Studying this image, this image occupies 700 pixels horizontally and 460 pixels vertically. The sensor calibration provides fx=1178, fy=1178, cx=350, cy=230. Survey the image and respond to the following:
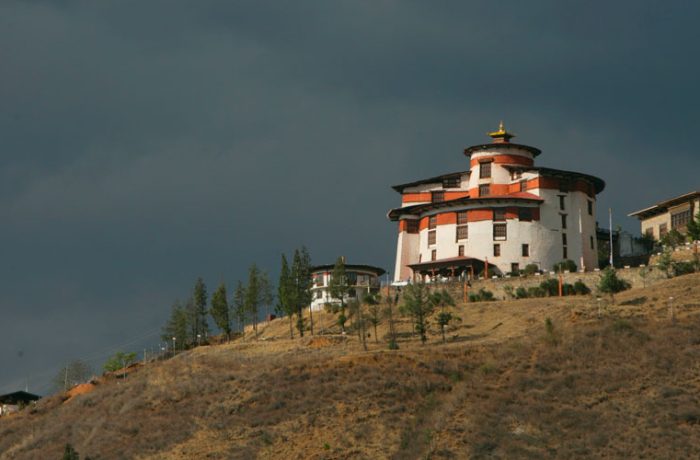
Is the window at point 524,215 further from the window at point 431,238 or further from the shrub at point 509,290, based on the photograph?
the shrub at point 509,290

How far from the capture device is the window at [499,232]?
12050 centimetres

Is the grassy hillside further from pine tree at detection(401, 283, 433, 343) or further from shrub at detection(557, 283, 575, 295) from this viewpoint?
shrub at detection(557, 283, 575, 295)

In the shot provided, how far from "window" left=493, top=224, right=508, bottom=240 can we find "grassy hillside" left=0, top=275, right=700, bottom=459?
19.8 meters

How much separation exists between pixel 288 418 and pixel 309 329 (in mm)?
31630

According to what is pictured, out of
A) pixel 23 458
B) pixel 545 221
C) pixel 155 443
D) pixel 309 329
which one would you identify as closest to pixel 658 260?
pixel 545 221

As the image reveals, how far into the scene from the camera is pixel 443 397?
8131 centimetres

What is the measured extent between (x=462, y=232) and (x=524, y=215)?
664 centimetres

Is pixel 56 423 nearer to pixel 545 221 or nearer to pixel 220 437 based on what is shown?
pixel 220 437

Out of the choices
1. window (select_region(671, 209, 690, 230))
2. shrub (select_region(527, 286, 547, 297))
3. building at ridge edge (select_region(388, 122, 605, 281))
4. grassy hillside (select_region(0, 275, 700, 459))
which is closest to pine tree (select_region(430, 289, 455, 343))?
grassy hillside (select_region(0, 275, 700, 459))

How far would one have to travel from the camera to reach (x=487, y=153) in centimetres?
12788

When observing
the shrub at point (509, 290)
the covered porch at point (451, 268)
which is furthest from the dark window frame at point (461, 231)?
the shrub at point (509, 290)

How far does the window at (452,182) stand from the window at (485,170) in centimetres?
404

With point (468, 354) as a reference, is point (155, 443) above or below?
below

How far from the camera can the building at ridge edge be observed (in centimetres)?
12019
